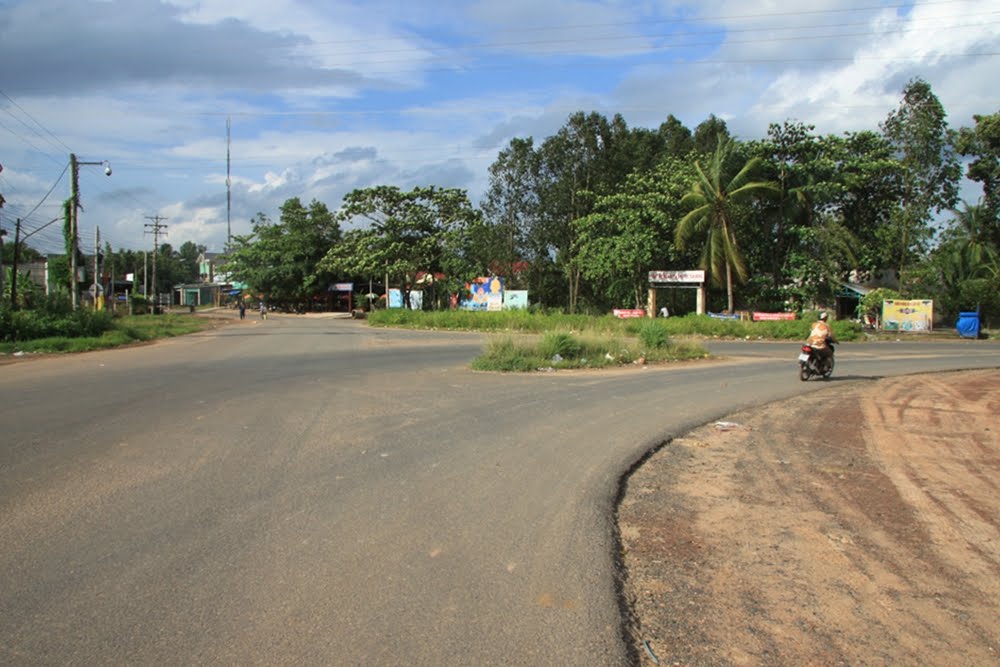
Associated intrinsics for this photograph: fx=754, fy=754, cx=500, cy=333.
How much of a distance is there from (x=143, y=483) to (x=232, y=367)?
37.0 ft

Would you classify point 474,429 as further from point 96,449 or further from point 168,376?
point 168,376

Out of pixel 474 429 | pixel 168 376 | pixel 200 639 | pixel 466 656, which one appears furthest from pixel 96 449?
pixel 168 376

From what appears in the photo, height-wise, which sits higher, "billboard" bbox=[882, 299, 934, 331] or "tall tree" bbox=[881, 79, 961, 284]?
"tall tree" bbox=[881, 79, 961, 284]

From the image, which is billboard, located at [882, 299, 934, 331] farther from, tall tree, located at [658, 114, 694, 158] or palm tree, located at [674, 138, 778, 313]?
tall tree, located at [658, 114, 694, 158]

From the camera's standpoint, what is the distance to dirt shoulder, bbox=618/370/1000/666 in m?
3.79

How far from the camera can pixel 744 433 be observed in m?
9.88

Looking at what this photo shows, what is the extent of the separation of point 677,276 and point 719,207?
13.4 feet

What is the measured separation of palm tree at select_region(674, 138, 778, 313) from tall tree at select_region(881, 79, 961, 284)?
25.9ft

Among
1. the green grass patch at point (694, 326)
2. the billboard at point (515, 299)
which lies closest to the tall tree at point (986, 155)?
the green grass patch at point (694, 326)

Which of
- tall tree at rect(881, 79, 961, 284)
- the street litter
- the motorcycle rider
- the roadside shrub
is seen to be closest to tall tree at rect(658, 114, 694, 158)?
tall tree at rect(881, 79, 961, 284)

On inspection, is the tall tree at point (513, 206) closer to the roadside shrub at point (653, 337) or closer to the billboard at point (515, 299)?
the billboard at point (515, 299)

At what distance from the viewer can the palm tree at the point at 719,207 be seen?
126 ft

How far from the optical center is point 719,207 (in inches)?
1522

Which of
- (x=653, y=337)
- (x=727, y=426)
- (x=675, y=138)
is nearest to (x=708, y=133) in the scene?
(x=675, y=138)
